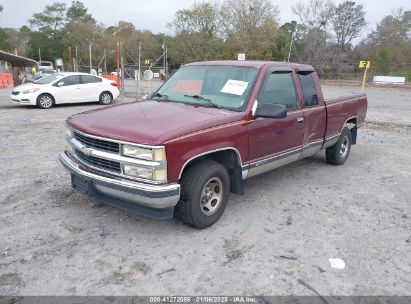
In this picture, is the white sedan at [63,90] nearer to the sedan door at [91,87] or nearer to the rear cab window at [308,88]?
the sedan door at [91,87]

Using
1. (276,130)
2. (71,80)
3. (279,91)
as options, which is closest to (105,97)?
(71,80)

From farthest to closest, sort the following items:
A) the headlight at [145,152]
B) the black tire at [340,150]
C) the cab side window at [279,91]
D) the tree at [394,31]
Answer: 1. the tree at [394,31]
2. the black tire at [340,150]
3. the cab side window at [279,91]
4. the headlight at [145,152]

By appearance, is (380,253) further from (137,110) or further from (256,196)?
(137,110)

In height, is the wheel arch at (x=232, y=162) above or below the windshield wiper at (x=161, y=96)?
below

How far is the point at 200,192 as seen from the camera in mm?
3863

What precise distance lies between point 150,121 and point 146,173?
62 cm

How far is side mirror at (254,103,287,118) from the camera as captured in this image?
168 inches

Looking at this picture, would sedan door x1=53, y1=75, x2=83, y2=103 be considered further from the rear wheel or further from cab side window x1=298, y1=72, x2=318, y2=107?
cab side window x1=298, y1=72, x2=318, y2=107

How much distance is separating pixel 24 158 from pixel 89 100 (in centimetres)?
921

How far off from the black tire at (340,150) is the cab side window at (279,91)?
75.8 inches

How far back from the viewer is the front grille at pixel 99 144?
3700 mm

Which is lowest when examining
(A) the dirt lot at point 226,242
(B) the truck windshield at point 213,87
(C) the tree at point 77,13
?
(A) the dirt lot at point 226,242

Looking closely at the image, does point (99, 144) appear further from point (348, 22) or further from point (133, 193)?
point (348, 22)

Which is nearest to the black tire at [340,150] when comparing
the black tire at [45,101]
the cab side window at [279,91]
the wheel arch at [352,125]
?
the wheel arch at [352,125]
